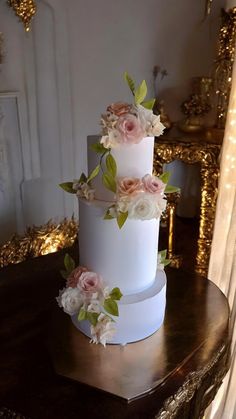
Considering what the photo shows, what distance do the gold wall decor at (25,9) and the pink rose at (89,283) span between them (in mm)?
1456

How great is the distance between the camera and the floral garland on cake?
80cm

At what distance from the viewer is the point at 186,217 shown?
2869 millimetres

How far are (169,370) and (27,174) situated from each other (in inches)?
56.9

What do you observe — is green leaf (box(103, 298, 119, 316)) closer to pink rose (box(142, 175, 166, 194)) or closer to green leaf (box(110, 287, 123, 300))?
green leaf (box(110, 287, 123, 300))

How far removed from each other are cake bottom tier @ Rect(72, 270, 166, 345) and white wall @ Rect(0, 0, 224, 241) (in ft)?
4.21

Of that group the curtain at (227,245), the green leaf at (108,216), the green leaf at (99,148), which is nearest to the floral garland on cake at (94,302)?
the green leaf at (108,216)

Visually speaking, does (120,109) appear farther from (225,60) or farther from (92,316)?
(225,60)

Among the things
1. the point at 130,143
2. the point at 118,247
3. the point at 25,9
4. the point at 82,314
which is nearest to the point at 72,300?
the point at 82,314

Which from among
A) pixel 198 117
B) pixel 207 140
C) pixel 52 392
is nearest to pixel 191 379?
pixel 52 392

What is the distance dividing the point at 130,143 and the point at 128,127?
0.11ft

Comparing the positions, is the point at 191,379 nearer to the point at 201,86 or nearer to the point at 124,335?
the point at 124,335

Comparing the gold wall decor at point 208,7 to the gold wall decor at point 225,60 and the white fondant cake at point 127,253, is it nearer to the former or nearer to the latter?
the gold wall decor at point 225,60

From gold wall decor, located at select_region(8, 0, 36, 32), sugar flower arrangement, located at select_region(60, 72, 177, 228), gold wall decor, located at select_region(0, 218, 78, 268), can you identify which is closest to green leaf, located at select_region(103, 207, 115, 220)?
sugar flower arrangement, located at select_region(60, 72, 177, 228)

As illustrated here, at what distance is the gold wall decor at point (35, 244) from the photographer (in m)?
1.72
